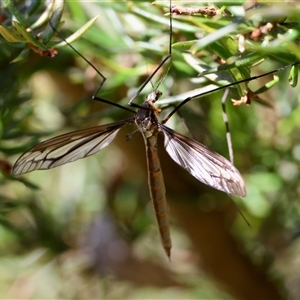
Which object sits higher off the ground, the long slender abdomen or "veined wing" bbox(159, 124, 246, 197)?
"veined wing" bbox(159, 124, 246, 197)

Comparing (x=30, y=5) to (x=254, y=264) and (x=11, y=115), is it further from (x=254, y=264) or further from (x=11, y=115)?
(x=254, y=264)

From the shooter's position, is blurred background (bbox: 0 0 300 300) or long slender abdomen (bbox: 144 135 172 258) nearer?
blurred background (bbox: 0 0 300 300)

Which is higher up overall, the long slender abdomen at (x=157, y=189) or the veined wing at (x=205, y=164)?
the veined wing at (x=205, y=164)

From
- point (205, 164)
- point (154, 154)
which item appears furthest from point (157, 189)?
point (205, 164)

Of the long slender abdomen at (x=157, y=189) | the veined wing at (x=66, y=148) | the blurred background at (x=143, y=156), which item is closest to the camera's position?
the blurred background at (x=143, y=156)

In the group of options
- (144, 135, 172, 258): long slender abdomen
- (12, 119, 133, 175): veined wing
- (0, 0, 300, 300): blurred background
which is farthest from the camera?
(144, 135, 172, 258): long slender abdomen

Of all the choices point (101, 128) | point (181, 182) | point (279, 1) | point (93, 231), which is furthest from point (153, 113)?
point (93, 231)

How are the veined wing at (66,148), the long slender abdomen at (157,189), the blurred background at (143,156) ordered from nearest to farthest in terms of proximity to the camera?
the blurred background at (143,156) → the veined wing at (66,148) → the long slender abdomen at (157,189)

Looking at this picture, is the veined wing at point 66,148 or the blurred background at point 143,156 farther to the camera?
the veined wing at point 66,148
